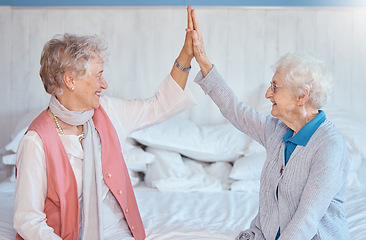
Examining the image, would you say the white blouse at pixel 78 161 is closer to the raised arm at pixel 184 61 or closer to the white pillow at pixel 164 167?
the raised arm at pixel 184 61

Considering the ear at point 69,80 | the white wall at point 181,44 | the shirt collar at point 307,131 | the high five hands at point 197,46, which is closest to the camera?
the shirt collar at point 307,131

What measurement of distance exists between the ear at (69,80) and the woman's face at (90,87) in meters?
0.01

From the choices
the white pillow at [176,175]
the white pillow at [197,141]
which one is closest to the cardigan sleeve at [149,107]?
the white pillow at [176,175]

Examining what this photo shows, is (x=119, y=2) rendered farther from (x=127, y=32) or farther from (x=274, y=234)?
(x=274, y=234)

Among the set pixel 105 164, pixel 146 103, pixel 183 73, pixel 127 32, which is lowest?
pixel 105 164

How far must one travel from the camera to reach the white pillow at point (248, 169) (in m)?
2.82

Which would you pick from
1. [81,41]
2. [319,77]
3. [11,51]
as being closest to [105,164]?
[81,41]

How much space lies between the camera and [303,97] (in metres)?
1.70

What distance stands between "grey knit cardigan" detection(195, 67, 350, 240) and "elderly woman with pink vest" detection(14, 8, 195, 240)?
378mm

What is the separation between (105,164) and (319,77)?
2.79 ft

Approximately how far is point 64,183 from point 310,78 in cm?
95

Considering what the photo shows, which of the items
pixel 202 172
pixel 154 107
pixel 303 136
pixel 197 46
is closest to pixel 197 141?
pixel 202 172

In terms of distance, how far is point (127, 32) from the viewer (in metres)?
3.50

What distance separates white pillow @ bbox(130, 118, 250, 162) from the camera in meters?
2.99
